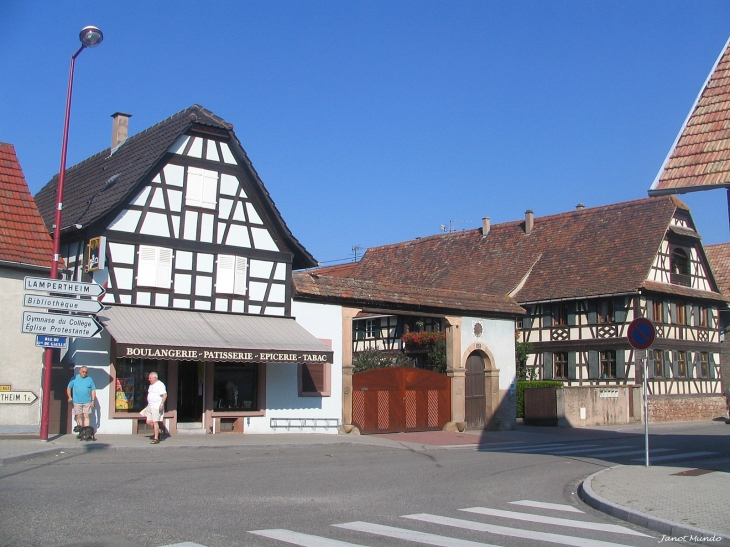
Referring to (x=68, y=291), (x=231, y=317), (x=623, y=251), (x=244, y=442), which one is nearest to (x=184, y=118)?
(x=231, y=317)

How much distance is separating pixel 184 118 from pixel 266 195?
3.06m

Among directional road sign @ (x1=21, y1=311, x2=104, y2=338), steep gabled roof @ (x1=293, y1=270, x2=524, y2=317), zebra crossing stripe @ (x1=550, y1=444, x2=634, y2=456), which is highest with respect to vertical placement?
steep gabled roof @ (x1=293, y1=270, x2=524, y2=317)

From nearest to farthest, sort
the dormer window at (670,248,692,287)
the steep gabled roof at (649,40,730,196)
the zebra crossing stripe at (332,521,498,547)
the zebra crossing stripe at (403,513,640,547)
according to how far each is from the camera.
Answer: the zebra crossing stripe at (332,521,498,547), the zebra crossing stripe at (403,513,640,547), the steep gabled roof at (649,40,730,196), the dormer window at (670,248,692,287)

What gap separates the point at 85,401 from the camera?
17953 mm

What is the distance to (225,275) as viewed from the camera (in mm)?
22203

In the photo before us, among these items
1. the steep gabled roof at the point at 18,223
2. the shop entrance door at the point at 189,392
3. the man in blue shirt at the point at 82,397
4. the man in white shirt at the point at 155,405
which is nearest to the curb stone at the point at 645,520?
the man in white shirt at the point at 155,405

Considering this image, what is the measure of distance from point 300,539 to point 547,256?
36.2m

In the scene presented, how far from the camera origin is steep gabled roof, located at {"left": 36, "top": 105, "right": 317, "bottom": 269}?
20906 mm

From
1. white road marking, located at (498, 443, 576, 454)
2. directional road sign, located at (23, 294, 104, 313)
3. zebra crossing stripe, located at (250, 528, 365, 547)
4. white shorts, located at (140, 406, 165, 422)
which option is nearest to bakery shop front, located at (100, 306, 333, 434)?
white shorts, located at (140, 406, 165, 422)

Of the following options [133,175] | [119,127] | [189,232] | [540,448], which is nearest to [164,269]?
[189,232]

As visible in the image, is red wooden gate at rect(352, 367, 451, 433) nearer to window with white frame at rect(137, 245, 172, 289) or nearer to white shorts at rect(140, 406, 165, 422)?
window with white frame at rect(137, 245, 172, 289)

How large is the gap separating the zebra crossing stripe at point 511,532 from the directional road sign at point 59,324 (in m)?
9.21

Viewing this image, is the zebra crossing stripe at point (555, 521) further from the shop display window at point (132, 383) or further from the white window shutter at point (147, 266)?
the white window shutter at point (147, 266)

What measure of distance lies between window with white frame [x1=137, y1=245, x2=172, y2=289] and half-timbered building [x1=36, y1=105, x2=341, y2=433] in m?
0.03
